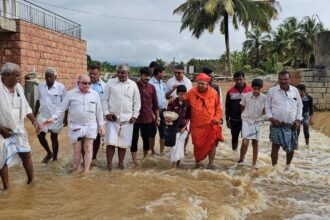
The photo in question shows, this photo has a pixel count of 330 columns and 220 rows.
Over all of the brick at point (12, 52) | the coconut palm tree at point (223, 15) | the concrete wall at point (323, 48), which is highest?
the coconut palm tree at point (223, 15)

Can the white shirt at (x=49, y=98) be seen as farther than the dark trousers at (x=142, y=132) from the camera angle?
No

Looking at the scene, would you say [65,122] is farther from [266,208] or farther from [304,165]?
[304,165]

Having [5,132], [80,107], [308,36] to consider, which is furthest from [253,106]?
[308,36]

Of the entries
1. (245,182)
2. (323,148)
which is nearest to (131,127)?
(245,182)

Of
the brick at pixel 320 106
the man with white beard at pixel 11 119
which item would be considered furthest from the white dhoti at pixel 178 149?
the brick at pixel 320 106

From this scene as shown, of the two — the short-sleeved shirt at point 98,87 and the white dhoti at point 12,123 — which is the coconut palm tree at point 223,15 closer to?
the short-sleeved shirt at point 98,87

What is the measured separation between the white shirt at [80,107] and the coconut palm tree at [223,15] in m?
26.7

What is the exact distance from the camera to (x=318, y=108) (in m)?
18.0

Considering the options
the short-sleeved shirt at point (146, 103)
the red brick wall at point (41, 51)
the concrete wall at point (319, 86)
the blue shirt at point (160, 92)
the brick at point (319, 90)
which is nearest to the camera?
the short-sleeved shirt at point (146, 103)

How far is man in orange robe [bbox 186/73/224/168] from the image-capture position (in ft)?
22.3

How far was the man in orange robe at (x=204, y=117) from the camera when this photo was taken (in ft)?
22.3

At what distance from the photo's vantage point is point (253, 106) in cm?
704

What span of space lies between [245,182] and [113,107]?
7.57ft

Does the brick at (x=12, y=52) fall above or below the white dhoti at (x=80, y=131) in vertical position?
above
